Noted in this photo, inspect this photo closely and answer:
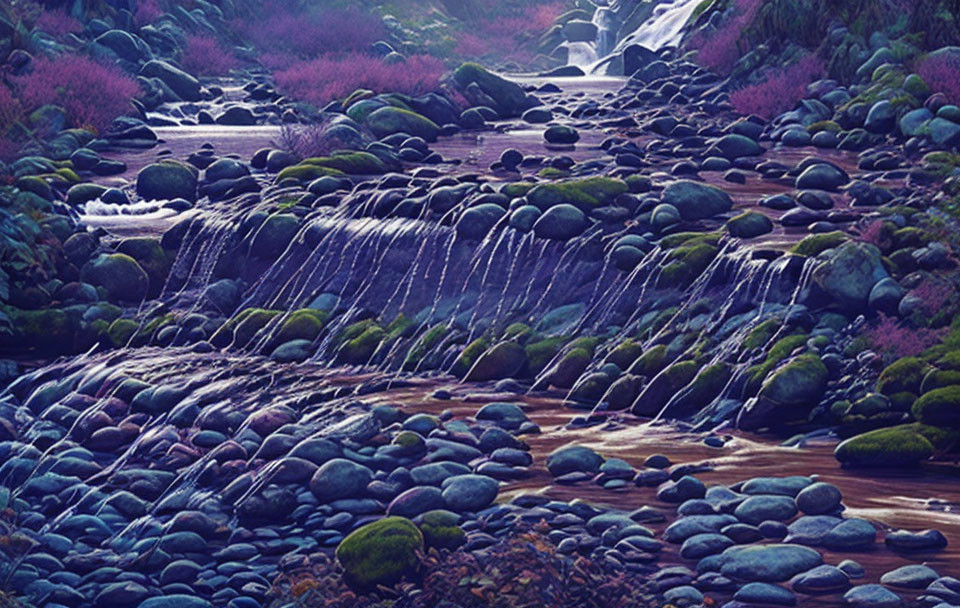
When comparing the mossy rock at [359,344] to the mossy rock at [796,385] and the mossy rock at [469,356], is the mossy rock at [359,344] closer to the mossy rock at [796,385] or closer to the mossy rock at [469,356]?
the mossy rock at [469,356]

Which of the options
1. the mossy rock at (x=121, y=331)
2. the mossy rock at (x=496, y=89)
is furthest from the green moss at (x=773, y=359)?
the mossy rock at (x=496, y=89)

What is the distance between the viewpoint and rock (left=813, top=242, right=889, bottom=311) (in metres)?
9.48

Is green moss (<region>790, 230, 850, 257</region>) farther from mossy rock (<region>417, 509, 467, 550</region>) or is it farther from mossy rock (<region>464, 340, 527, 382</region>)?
mossy rock (<region>417, 509, 467, 550</region>)

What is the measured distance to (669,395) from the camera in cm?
923

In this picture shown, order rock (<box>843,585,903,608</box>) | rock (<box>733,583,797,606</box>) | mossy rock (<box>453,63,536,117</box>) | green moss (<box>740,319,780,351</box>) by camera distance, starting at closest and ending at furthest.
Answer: rock (<box>843,585,903,608</box>), rock (<box>733,583,797,606</box>), green moss (<box>740,319,780,351</box>), mossy rock (<box>453,63,536,117</box>)

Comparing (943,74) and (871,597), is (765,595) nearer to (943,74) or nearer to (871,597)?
(871,597)

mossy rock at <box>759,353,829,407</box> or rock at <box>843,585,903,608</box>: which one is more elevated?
mossy rock at <box>759,353,829,407</box>

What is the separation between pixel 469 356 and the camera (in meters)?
10.5

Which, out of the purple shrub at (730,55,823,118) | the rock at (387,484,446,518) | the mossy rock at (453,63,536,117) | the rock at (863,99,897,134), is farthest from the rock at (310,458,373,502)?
the mossy rock at (453,63,536,117)

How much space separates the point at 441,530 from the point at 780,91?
1369cm

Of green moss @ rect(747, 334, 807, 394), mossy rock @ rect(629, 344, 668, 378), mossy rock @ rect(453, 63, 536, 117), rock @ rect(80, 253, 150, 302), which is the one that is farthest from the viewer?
mossy rock @ rect(453, 63, 536, 117)

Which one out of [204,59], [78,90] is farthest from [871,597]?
[204,59]

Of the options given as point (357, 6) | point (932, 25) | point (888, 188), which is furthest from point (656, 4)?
point (888, 188)

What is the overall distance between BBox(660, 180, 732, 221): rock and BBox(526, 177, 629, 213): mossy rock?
58cm
